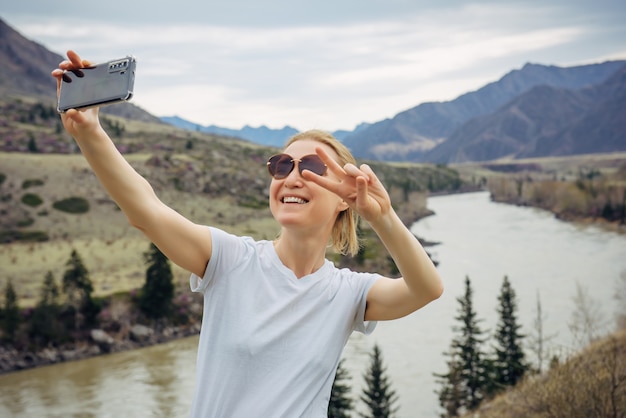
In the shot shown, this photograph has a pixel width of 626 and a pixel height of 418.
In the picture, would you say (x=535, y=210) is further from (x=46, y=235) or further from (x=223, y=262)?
(x=223, y=262)

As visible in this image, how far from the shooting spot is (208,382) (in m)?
1.78

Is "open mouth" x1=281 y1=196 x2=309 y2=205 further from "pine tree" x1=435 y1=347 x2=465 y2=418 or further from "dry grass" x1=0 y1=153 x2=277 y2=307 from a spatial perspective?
"dry grass" x1=0 y1=153 x2=277 y2=307

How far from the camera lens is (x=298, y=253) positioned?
6.40 ft

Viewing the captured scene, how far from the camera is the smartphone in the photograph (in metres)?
1.50

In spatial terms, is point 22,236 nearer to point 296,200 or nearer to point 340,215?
point 340,215

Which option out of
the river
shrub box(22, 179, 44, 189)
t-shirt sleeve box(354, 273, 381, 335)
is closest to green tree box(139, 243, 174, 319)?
the river

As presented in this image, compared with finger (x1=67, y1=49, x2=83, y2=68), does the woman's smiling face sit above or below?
below

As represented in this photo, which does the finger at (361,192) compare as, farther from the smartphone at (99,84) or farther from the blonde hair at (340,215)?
the smartphone at (99,84)

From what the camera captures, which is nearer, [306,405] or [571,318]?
[306,405]

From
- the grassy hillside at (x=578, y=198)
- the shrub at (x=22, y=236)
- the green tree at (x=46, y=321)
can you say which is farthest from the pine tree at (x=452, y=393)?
the grassy hillside at (x=578, y=198)

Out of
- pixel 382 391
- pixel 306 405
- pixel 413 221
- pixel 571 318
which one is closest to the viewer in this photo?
pixel 306 405

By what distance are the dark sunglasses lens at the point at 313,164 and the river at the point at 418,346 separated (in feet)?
50.8

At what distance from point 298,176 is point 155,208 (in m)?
0.44

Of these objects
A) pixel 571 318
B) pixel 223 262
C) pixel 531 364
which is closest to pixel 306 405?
pixel 223 262
